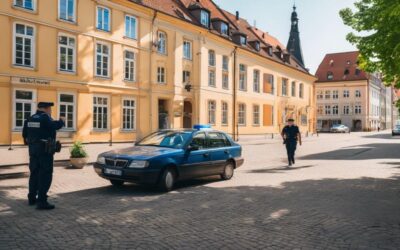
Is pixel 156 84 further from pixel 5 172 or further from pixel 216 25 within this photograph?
pixel 5 172

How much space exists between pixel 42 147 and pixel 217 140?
526cm

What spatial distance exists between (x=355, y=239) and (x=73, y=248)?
377 centimetres

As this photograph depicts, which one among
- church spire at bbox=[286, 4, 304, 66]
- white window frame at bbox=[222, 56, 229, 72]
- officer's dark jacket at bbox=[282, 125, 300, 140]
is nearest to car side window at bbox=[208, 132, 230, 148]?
officer's dark jacket at bbox=[282, 125, 300, 140]

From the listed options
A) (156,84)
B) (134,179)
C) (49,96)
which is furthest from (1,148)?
(134,179)

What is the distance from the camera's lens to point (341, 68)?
3280 inches

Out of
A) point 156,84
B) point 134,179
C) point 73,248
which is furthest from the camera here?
point 156,84

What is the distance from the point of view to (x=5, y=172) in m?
11.8

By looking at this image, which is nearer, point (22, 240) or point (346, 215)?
point (22, 240)

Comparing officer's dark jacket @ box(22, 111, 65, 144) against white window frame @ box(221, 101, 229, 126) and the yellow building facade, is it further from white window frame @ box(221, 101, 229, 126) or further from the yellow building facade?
white window frame @ box(221, 101, 229, 126)

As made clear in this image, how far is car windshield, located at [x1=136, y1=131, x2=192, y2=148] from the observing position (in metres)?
10.0

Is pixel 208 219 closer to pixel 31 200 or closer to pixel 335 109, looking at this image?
pixel 31 200

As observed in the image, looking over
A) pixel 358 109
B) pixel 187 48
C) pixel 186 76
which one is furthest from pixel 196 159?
pixel 358 109

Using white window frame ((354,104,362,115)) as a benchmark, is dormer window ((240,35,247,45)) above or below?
above

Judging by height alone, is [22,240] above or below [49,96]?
below
